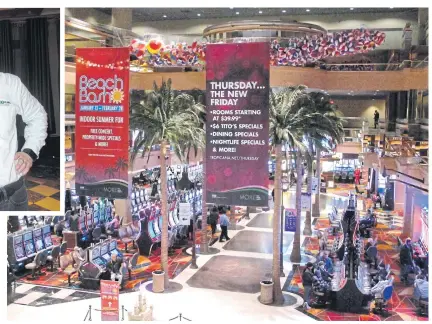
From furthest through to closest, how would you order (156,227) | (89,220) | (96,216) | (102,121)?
(96,216) < (89,220) < (156,227) < (102,121)

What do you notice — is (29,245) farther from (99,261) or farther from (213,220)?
(213,220)

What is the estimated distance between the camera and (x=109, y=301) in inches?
376

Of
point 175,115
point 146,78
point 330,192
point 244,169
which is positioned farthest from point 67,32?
point 330,192

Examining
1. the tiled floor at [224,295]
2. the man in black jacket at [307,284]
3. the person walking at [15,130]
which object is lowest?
the tiled floor at [224,295]

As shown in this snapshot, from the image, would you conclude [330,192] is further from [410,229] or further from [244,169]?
[244,169]

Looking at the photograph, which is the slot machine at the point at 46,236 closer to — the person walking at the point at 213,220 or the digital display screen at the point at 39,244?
the digital display screen at the point at 39,244

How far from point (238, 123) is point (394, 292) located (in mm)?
6221

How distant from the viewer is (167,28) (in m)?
22.8

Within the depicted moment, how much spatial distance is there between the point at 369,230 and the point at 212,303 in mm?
8341

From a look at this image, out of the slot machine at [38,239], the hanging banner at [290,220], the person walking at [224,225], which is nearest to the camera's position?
the hanging banner at [290,220]

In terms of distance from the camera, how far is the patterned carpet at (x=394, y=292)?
10.8 meters

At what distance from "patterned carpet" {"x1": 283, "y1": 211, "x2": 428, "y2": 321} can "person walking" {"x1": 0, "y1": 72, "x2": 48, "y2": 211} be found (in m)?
6.27

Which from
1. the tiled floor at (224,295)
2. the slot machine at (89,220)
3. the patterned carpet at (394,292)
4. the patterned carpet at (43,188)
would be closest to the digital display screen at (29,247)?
the tiled floor at (224,295)

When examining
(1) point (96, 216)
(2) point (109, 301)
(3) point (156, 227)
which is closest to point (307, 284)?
(2) point (109, 301)
